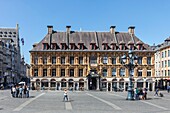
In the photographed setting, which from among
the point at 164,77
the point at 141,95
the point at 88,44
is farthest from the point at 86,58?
the point at 141,95

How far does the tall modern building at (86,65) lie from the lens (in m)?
76.8

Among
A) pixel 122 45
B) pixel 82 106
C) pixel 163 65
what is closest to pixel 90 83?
pixel 122 45

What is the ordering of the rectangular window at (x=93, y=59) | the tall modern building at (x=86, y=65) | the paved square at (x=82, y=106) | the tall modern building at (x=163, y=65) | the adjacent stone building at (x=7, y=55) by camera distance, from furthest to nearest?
the adjacent stone building at (x=7, y=55) < the tall modern building at (x=163, y=65) < the rectangular window at (x=93, y=59) < the tall modern building at (x=86, y=65) < the paved square at (x=82, y=106)

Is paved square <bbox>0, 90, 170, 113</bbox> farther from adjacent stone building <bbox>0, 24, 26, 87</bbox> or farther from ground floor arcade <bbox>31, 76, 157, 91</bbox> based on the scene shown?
adjacent stone building <bbox>0, 24, 26, 87</bbox>

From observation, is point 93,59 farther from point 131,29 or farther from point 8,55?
point 8,55

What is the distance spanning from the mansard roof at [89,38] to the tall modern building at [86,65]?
249 millimetres

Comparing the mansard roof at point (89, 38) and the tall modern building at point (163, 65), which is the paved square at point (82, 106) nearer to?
the mansard roof at point (89, 38)

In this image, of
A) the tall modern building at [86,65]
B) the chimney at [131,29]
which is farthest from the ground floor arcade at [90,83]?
the chimney at [131,29]

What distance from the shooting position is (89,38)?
8138 cm

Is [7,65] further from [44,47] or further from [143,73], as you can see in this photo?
[143,73]

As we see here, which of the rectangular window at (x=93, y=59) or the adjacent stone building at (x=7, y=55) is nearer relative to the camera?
the rectangular window at (x=93, y=59)

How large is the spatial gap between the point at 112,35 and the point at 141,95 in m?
41.2

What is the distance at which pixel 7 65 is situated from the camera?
122375 millimetres

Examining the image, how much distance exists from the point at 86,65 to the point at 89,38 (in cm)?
779
